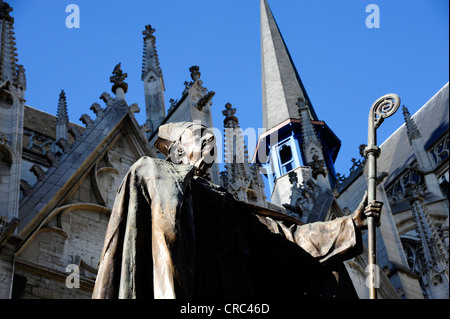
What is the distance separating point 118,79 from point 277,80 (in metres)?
27.7

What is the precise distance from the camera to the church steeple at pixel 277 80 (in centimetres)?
3872

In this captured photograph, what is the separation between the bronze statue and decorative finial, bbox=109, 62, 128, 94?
930cm

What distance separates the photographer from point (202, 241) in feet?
16.3

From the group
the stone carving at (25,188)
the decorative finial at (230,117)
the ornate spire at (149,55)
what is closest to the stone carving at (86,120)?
the stone carving at (25,188)

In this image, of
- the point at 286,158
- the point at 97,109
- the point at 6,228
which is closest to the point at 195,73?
the point at 97,109

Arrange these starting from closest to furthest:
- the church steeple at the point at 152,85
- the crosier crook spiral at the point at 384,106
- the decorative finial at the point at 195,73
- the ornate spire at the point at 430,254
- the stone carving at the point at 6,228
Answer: the crosier crook spiral at the point at 384,106
the stone carving at the point at 6,228
the decorative finial at the point at 195,73
the church steeple at the point at 152,85
the ornate spire at the point at 430,254

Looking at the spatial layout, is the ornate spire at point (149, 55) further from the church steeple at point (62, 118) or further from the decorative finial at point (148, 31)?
the church steeple at point (62, 118)

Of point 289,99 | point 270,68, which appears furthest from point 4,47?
point 270,68

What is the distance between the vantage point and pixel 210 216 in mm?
5133

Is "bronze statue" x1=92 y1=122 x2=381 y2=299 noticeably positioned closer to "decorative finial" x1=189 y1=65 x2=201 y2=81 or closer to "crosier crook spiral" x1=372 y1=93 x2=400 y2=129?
"crosier crook spiral" x1=372 y1=93 x2=400 y2=129

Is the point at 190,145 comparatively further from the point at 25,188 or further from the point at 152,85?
the point at 152,85

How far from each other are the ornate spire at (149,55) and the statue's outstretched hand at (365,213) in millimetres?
14936
